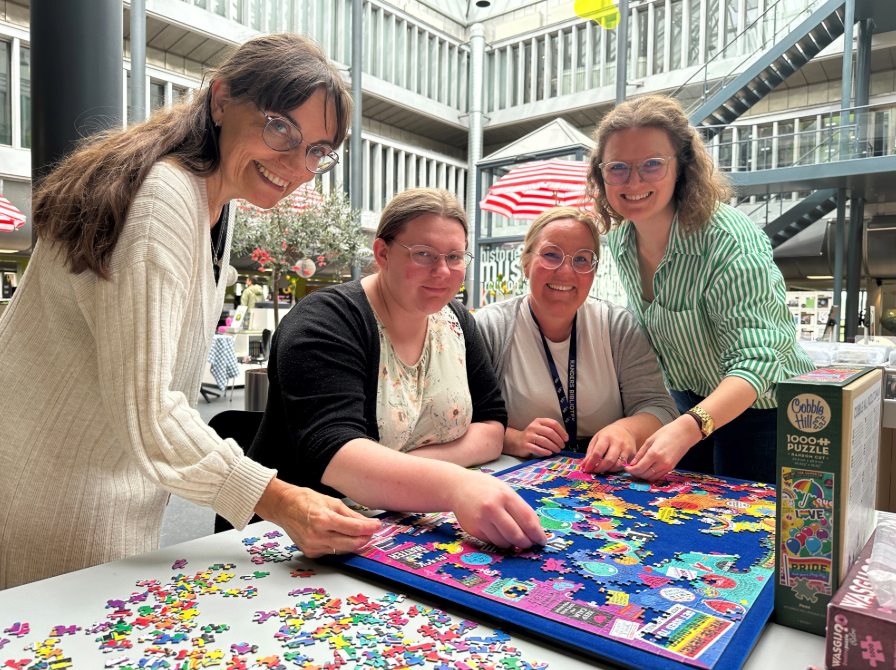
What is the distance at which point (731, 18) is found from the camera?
65.6ft

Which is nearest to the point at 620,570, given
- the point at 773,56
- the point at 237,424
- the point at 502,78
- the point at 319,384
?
the point at 319,384

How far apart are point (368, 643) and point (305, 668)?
3.5 inches

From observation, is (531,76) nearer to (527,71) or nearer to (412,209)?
(527,71)

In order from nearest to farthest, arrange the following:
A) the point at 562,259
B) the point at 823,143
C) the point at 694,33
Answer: the point at 562,259 → the point at 823,143 → the point at 694,33

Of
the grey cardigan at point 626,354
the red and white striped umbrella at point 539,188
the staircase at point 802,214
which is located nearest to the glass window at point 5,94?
the red and white striped umbrella at point 539,188

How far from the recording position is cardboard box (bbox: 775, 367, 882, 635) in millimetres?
801

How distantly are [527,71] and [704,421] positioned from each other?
24.6 meters

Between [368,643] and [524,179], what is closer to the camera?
[368,643]

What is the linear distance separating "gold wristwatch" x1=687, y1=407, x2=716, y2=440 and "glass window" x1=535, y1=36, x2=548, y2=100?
2402 centimetres

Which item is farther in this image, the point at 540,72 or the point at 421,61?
the point at 421,61

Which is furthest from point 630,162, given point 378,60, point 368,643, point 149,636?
point 378,60

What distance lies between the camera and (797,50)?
38.4ft

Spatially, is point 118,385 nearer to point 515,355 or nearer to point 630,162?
point 515,355

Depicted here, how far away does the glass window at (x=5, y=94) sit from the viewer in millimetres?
14539
